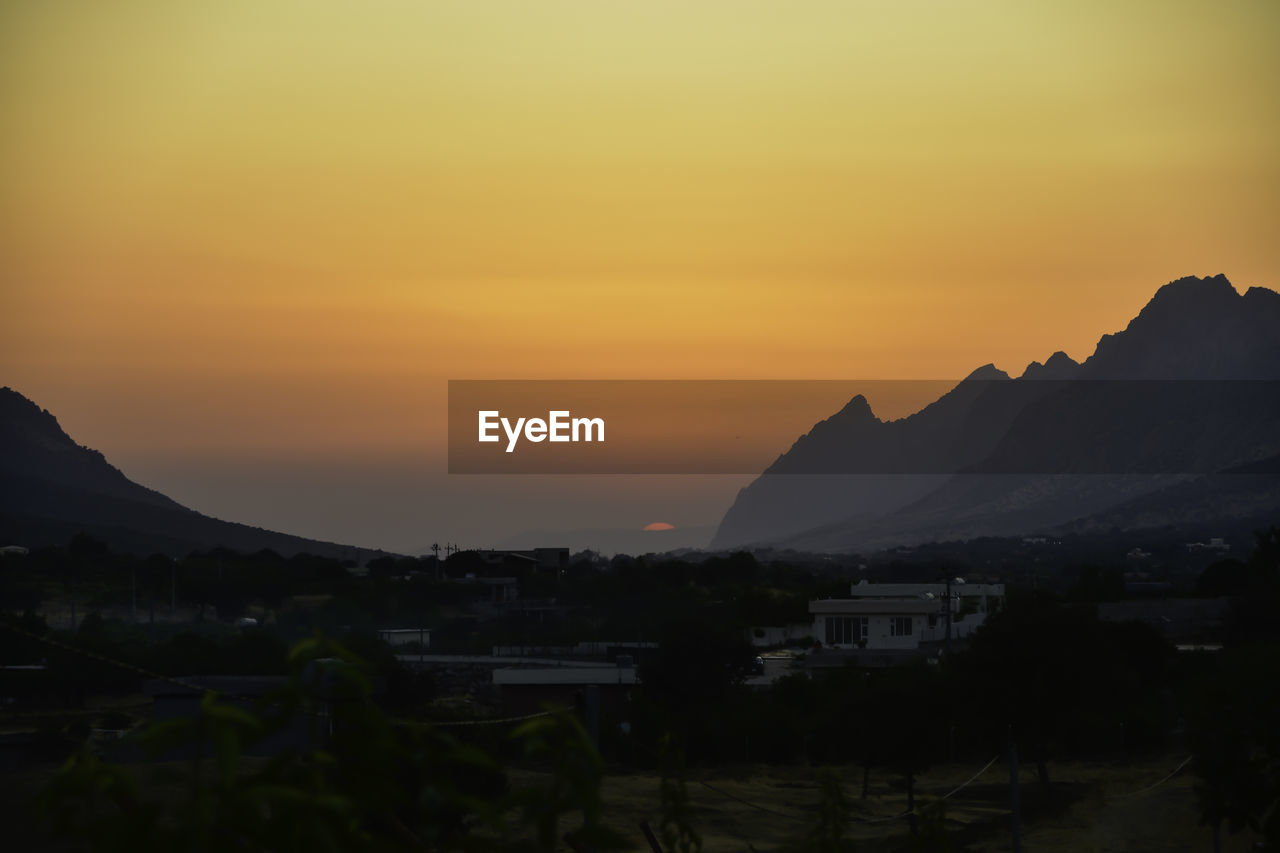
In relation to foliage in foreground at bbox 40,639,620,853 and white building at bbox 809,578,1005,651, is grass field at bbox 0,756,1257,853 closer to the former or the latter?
foliage in foreground at bbox 40,639,620,853

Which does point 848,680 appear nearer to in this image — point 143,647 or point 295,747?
point 143,647

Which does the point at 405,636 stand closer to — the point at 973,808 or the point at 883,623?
the point at 883,623

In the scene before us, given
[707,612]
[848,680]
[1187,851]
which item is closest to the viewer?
[1187,851]

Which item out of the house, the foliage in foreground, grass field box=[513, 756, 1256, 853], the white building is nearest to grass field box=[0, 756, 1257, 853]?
grass field box=[513, 756, 1256, 853]

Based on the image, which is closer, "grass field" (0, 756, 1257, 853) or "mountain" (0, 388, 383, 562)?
"grass field" (0, 756, 1257, 853)

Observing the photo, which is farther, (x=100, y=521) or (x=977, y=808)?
(x=100, y=521)

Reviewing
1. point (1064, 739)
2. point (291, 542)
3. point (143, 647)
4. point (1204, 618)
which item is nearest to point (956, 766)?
point (1064, 739)

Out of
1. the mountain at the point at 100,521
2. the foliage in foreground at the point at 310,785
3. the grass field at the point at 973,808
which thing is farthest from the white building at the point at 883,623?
the mountain at the point at 100,521

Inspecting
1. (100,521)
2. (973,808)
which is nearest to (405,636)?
(973,808)

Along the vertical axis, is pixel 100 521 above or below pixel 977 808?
above

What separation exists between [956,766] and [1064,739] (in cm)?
377

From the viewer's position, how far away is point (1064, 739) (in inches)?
1773

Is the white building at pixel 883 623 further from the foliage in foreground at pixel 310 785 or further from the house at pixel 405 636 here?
the foliage in foreground at pixel 310 785

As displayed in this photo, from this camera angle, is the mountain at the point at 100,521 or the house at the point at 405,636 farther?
the mountain at the point at 100,521
